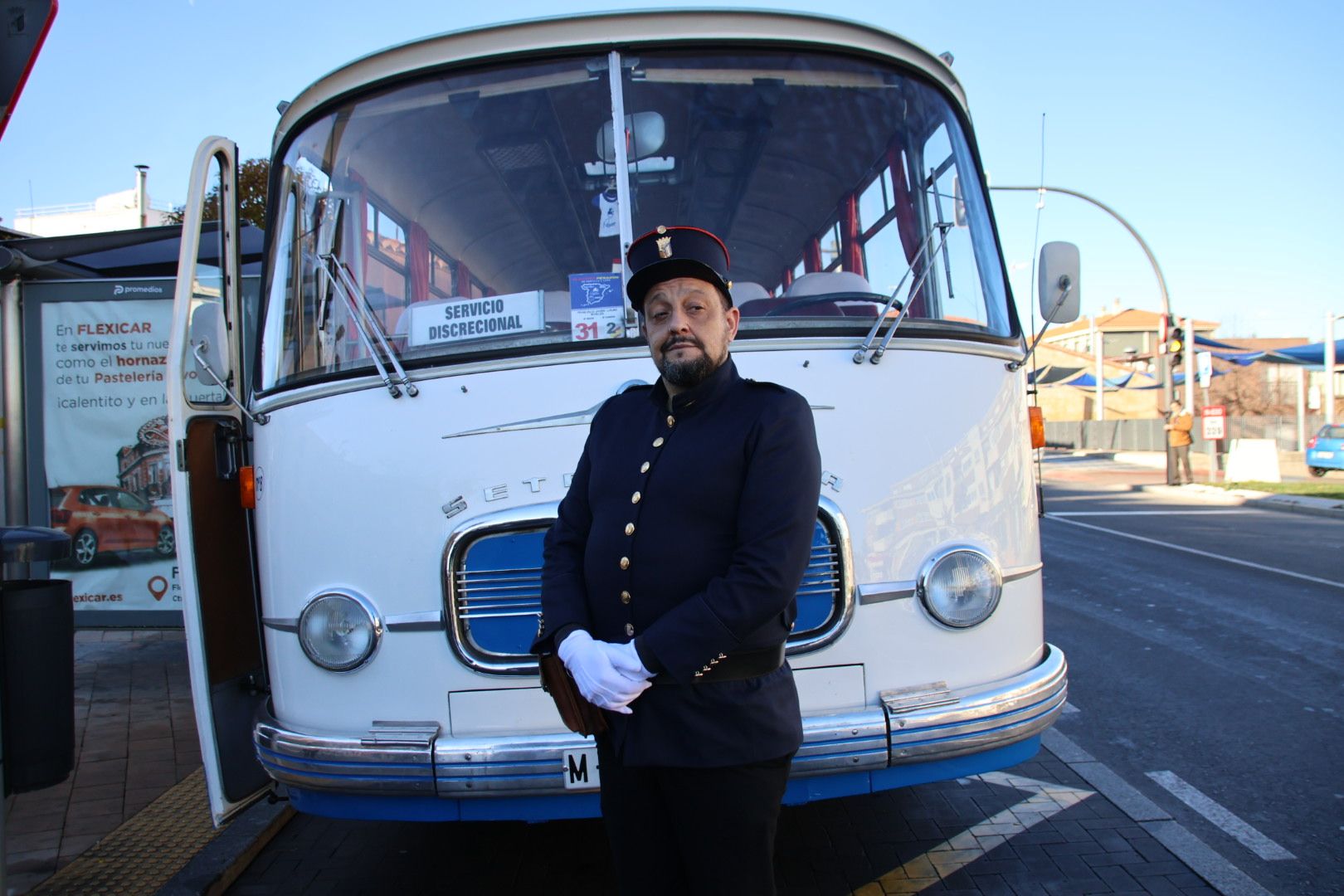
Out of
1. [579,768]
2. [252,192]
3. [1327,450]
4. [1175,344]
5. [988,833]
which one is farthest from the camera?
[1327,450]

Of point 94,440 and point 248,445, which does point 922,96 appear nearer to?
point 248,445

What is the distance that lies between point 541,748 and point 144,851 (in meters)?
2.13

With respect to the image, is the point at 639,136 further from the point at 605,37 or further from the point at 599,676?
the point at 599,676

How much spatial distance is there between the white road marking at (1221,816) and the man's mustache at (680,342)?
307cm

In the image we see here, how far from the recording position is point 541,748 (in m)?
2.94

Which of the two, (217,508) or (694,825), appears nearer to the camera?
(694,825)

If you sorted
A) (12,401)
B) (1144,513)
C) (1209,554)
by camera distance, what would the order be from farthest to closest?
(1144,513) < (1209,554) < (12,401)

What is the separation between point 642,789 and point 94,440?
5686 mm

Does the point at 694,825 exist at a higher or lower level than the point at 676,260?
lower

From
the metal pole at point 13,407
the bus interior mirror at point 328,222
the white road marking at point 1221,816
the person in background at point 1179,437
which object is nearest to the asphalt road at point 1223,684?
the white road marking at point 1221,816

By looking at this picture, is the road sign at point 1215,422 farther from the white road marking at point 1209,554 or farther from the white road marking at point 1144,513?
the white road marking at point 1209,554

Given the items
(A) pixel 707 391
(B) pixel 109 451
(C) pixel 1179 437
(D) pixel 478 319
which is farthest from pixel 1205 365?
(A) pixel 707 391

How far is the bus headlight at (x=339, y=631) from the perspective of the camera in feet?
10.2

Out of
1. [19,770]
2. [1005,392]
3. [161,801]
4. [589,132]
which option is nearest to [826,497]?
[1005,392]
